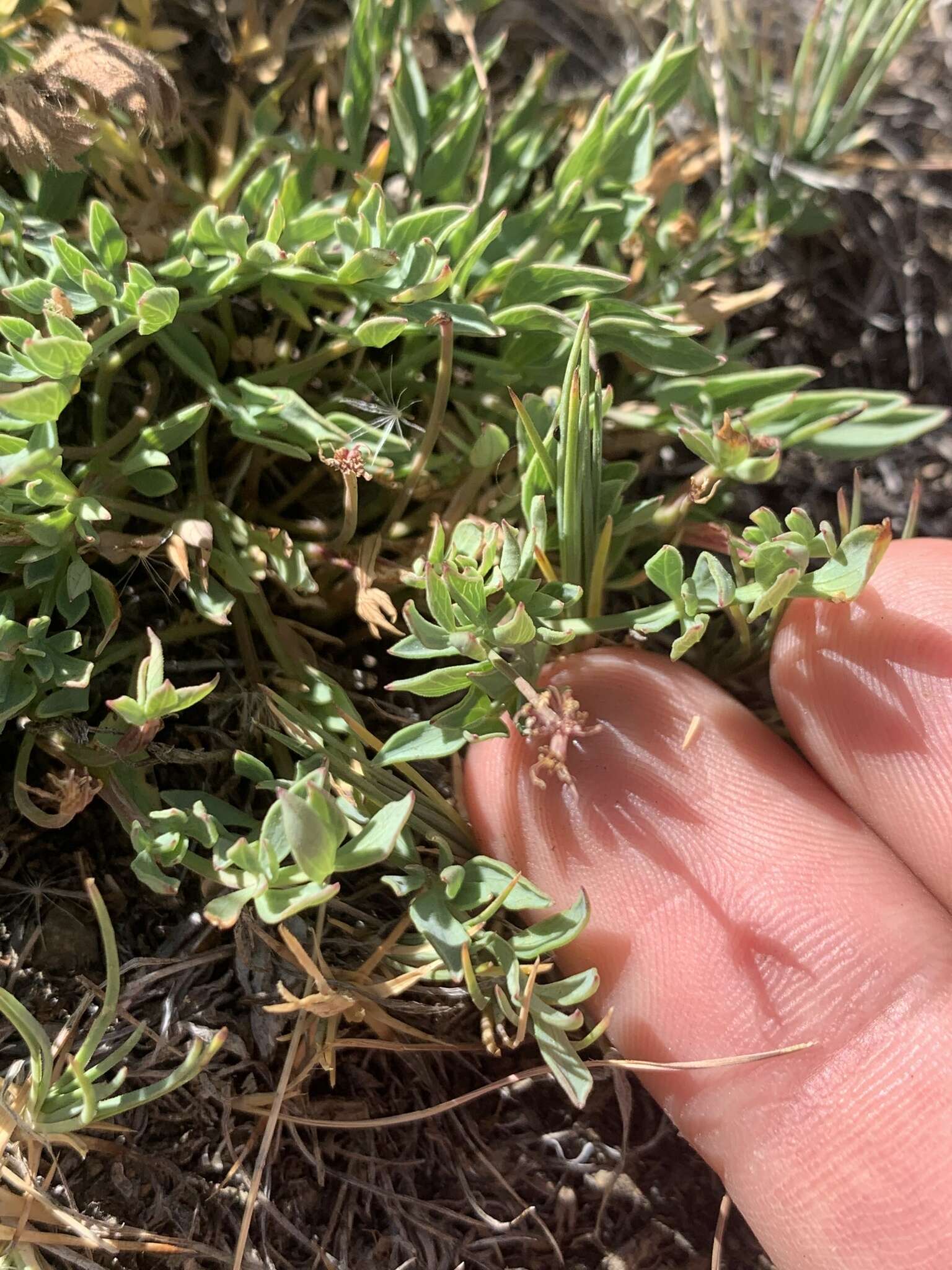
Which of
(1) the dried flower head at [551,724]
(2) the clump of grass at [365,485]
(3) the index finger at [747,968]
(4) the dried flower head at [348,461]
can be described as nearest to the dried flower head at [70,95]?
(2) the clump of grass at [365,485]

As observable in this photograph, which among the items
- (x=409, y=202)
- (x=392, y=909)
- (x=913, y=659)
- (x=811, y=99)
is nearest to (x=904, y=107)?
(x=811, y=99)

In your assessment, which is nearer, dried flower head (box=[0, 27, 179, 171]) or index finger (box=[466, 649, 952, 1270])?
dried flower head (box=[0, 27, 179, 171])

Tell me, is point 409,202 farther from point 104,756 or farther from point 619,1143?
point 619,1143

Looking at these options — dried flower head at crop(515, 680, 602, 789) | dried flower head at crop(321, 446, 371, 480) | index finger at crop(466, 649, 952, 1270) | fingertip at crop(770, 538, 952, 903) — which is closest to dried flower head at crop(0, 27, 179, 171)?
dried flower head at crop(321, 446, 371, 480)

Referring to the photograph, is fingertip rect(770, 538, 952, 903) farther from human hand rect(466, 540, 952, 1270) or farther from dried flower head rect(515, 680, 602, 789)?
dried flower head rect(515, 680, 602, 789)

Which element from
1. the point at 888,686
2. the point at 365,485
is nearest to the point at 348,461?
the point at 365,485

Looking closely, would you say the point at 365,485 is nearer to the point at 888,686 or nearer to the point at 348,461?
the point at 348,461
